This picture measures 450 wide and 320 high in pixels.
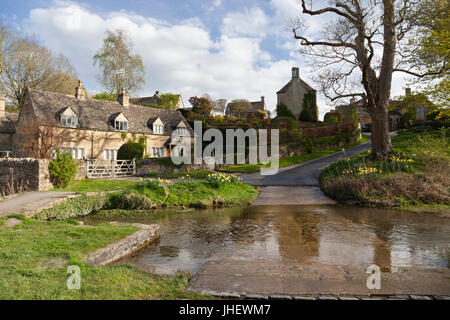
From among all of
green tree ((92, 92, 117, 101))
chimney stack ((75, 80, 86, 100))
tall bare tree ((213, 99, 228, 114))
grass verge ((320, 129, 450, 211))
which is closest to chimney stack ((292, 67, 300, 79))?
tall bare tree ((213, 99, 228, 114))

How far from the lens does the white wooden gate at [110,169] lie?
24250 mm

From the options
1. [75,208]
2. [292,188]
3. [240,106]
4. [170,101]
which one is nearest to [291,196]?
[292,188]

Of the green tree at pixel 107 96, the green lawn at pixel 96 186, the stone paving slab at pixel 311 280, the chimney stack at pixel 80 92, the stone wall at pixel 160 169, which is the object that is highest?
the green tree at pixel 107 96

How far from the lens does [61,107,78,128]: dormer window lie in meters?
32.6

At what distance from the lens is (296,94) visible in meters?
50.0

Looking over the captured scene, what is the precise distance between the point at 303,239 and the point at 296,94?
4424cm

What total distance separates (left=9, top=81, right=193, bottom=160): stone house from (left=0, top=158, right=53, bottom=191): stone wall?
11.9 meters

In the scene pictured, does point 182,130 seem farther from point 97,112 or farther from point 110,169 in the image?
point 110,169

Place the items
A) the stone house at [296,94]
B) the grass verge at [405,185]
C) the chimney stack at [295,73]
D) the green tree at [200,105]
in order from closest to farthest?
the grass verge at [405,185]
the stone house at [296,94]
the chimney stack at [295,73]
the green tree at [200,105]

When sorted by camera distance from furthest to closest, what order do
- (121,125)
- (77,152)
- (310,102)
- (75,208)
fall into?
(310,102)
(121,125)
(77,152)
(75,208)

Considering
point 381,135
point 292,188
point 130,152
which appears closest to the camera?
point 292,188

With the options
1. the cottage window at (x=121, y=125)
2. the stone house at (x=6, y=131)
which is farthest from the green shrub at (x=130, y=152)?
the stone house at (x=6, y=131)

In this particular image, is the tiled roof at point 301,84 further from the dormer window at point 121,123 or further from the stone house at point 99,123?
the dormer window at point 121,123

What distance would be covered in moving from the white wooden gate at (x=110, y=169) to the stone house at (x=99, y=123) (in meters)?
Result: 5.33
